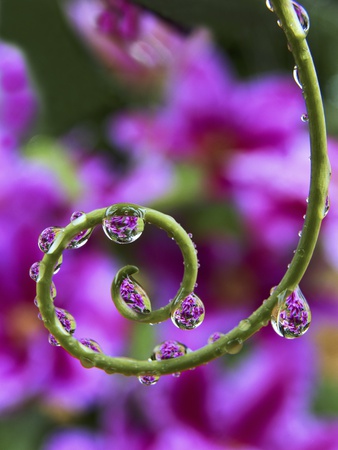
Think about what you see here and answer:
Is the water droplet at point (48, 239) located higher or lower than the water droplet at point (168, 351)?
higher

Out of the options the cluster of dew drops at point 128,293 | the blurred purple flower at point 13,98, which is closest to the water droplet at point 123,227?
the cluster of dew drops at point 128,293

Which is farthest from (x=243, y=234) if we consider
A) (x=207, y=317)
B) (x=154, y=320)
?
(x=154, y=320)

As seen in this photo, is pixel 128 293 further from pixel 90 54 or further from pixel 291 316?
pixel 90 54

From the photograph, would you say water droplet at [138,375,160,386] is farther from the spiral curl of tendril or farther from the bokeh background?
the bokeh background

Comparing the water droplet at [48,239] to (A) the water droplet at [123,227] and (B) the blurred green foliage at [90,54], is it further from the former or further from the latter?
(B) the blurred green foliage at [90,54]

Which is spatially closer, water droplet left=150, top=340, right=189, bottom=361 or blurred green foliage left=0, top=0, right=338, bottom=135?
water droplet left=150, top=340, right=189, bottom=361

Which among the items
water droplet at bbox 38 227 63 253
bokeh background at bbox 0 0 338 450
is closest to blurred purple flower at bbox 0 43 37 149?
bokeh background at bbox 0 0 338 450

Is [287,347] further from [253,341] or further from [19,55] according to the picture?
[19,55]
